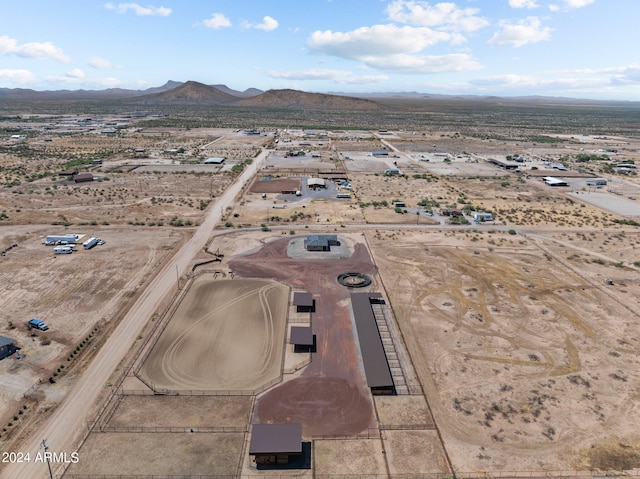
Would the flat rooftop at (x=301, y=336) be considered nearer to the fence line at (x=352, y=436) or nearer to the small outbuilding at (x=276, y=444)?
the fence line at (x=352, y=436)

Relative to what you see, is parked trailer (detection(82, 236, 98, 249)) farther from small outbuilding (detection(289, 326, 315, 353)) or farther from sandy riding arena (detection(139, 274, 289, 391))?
small outbuilding (detection(289, 326, 315, 353))

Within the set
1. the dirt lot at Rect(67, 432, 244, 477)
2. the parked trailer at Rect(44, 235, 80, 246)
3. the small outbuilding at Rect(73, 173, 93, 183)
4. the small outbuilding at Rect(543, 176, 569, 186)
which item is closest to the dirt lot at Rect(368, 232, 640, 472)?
the dirt lot at Rect(67, 432, 244, 477)

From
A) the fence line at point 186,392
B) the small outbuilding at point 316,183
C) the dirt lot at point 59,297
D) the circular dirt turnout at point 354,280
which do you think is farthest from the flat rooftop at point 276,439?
the small outbuilding at point 316,183

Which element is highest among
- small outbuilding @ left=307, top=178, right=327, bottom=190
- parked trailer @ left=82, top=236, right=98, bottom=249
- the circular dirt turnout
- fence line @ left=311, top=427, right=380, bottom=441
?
small outbuilding @ left=307, top=178, right=327, bottom=190

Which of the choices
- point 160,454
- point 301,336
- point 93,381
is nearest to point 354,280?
point 301,336

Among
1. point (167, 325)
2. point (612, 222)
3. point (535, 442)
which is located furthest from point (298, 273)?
point (612, 222)

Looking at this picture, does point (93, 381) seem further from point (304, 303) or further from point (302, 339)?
point (304, 303)
